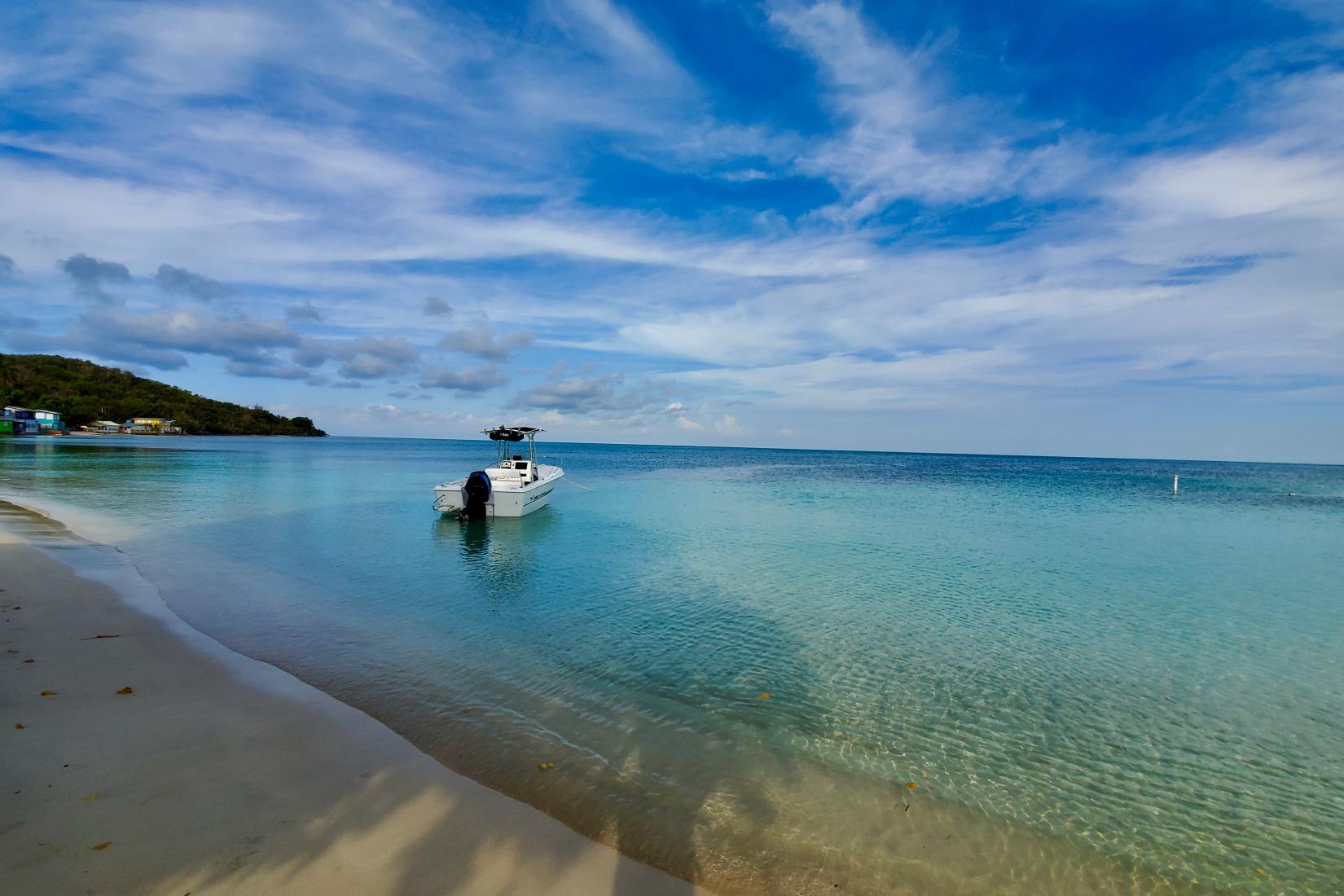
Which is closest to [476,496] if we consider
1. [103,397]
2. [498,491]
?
[498,491]

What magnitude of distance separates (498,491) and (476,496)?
844mm

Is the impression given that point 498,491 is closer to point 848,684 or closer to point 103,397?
point 848,684

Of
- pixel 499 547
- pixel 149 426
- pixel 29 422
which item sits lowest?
pixel 499 547

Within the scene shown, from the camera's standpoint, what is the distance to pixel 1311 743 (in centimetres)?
678

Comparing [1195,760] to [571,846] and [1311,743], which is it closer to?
[1311,743]

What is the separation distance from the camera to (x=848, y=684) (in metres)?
8.02

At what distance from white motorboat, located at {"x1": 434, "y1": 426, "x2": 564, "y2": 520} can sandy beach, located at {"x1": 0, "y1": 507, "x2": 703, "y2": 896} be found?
53.2 ft

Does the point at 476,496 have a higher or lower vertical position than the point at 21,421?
lower

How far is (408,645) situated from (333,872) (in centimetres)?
540

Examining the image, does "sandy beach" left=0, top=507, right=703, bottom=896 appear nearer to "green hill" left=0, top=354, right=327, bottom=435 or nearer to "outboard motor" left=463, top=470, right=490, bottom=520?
"outboard motor" left=463, top=470, right=490, bottom=520

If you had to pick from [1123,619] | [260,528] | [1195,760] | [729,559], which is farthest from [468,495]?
[1195,760]

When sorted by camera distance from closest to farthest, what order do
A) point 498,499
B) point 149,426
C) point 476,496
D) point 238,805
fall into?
1. point 238,805
2. point 476,496
3. point 498,499
4. point 149,426

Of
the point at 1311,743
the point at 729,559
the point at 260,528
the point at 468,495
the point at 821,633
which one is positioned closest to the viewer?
the point at 1311,743

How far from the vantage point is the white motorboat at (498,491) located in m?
23.3
